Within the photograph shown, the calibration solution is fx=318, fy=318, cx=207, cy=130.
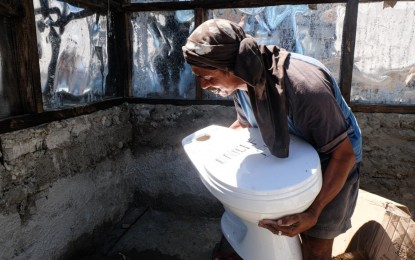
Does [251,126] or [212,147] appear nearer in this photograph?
[212,147]

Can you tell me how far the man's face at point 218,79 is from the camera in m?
1.27

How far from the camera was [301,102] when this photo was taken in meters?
1.09

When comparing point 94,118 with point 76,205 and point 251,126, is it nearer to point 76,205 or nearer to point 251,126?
point 76,205

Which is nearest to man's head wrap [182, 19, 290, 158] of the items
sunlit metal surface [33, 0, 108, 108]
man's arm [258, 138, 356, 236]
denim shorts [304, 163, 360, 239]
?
man's arm [258, 138, 356, 236]

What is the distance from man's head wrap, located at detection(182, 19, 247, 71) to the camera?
1.16 meters

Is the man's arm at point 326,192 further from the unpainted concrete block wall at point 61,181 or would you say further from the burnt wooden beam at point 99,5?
the burnt wooden beam at point 99,5

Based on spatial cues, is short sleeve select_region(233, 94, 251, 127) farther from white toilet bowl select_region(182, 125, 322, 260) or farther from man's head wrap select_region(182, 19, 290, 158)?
man's head wrap select_region(182, 19, 290, 158)

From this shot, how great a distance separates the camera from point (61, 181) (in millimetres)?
2088

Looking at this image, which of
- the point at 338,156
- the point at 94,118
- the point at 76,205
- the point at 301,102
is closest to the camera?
the point at 301,102

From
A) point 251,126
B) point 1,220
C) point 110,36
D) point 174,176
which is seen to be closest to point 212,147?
point 251,126

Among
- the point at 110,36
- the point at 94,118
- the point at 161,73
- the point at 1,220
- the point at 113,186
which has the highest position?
the point at 110,36

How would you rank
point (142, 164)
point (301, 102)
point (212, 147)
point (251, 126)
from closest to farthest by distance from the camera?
point (301, 102), point (212, 147), point (251, 126), point (142, 164)

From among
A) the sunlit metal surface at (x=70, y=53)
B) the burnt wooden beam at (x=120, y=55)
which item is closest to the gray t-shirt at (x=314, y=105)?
the sunlit metal surface at (x=70, y=53)

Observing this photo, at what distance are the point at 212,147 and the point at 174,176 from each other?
56.7 inches
